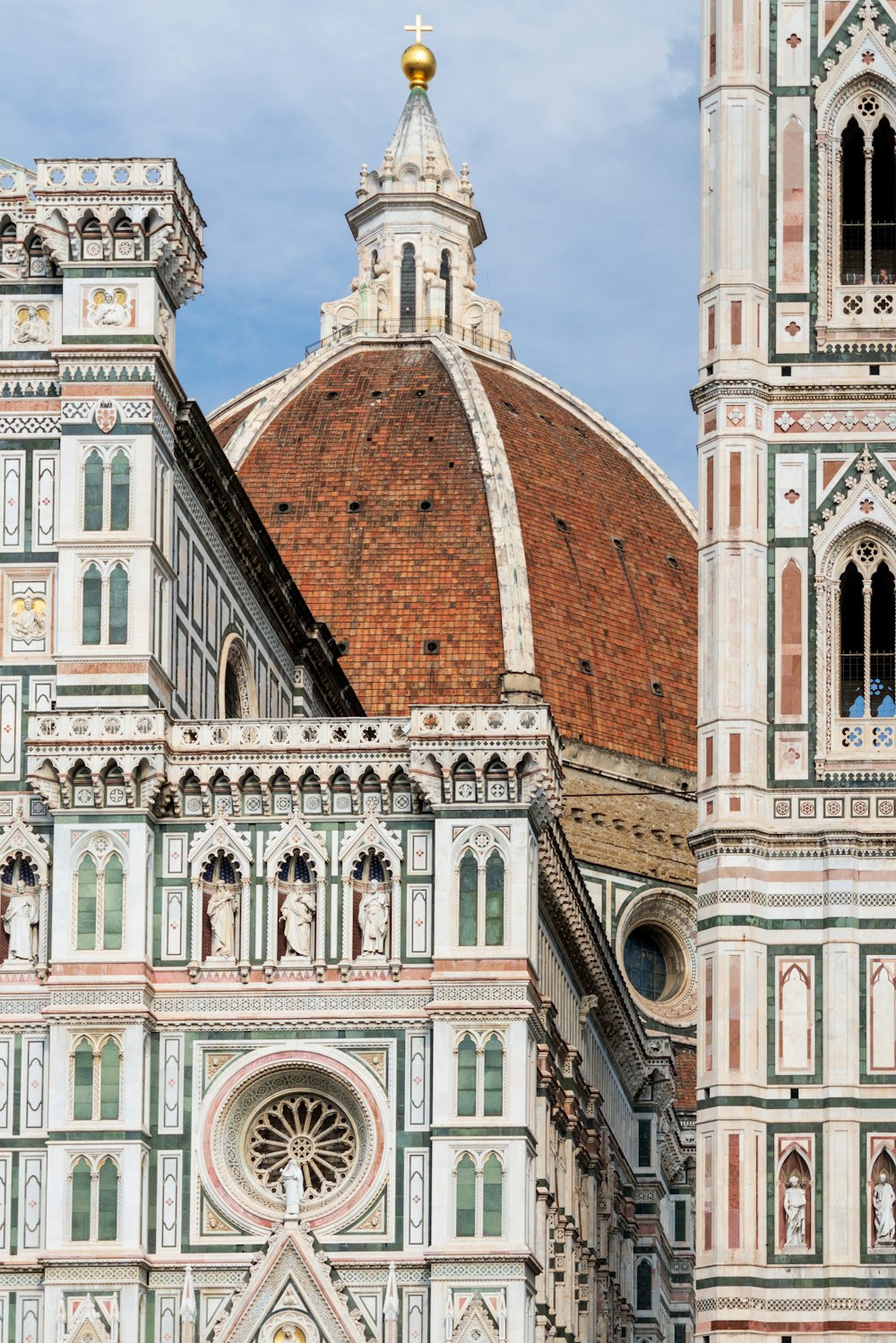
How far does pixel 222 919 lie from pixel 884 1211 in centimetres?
777

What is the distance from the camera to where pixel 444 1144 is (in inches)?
1650

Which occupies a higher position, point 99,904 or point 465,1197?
point 99,904

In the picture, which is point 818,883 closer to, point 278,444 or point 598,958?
point 598,958

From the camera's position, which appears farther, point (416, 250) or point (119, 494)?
point (416, 250)

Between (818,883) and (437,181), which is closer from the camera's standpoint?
(818,883)

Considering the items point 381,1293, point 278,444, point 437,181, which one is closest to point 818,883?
point 381,1293

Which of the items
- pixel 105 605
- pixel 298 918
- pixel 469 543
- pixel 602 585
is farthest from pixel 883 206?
pixel 602 585

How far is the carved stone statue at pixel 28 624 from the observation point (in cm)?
4384

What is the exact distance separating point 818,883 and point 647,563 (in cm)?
4159

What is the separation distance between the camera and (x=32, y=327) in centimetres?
4478

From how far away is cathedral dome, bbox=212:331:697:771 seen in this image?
78.2m

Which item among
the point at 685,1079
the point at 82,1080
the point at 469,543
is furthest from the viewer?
the point at 469,543

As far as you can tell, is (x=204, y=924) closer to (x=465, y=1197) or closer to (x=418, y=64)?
(x=465, y=1197)

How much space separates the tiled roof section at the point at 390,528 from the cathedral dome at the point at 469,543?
39 millimetres
